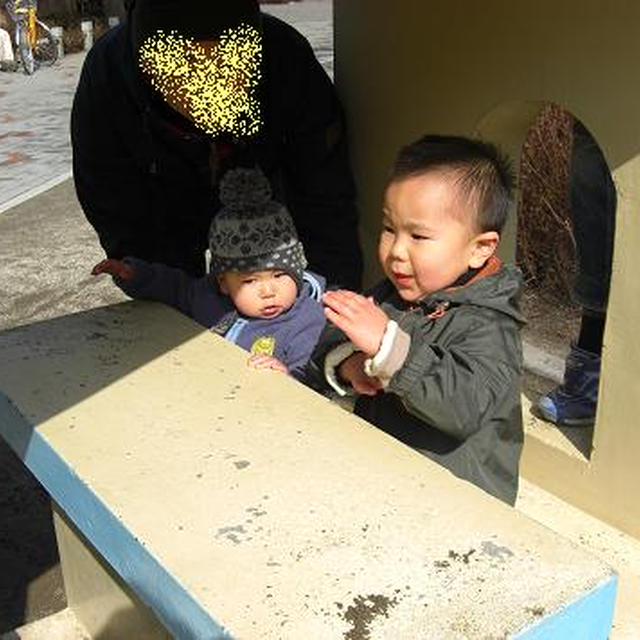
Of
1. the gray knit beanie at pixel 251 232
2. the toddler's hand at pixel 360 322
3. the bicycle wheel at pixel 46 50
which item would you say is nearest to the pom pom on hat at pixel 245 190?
the gray knit beanie at pixel 251 232

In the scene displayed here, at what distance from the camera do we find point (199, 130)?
7.86ft

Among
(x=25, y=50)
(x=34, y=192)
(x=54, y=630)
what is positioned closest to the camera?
(x=54, y=630)

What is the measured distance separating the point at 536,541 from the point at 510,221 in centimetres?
168

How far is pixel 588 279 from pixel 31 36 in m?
14.6

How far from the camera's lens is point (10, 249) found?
234 inches

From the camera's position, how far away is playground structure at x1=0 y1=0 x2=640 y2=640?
1090 millimetres

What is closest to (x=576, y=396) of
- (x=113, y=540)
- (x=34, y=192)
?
(x=113, y=540)

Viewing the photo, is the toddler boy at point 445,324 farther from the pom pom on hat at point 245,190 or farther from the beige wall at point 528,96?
the pom pom on hat at point 245,190

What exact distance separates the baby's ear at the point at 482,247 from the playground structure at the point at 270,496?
0.35m

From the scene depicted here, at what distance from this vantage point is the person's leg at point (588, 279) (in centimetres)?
277

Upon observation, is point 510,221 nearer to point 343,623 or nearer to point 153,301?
point 153,301

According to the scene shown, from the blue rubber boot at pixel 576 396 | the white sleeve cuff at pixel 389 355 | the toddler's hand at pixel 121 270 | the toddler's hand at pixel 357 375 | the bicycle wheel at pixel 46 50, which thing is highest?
the white sleeve cuff at pixel 389 355

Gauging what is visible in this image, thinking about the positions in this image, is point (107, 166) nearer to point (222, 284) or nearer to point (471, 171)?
point (222, 284)

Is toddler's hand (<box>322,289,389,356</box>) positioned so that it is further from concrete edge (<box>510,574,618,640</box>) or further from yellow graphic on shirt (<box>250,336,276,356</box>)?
yellow graphic on shirt (<box>250,336,276,356</box>)
